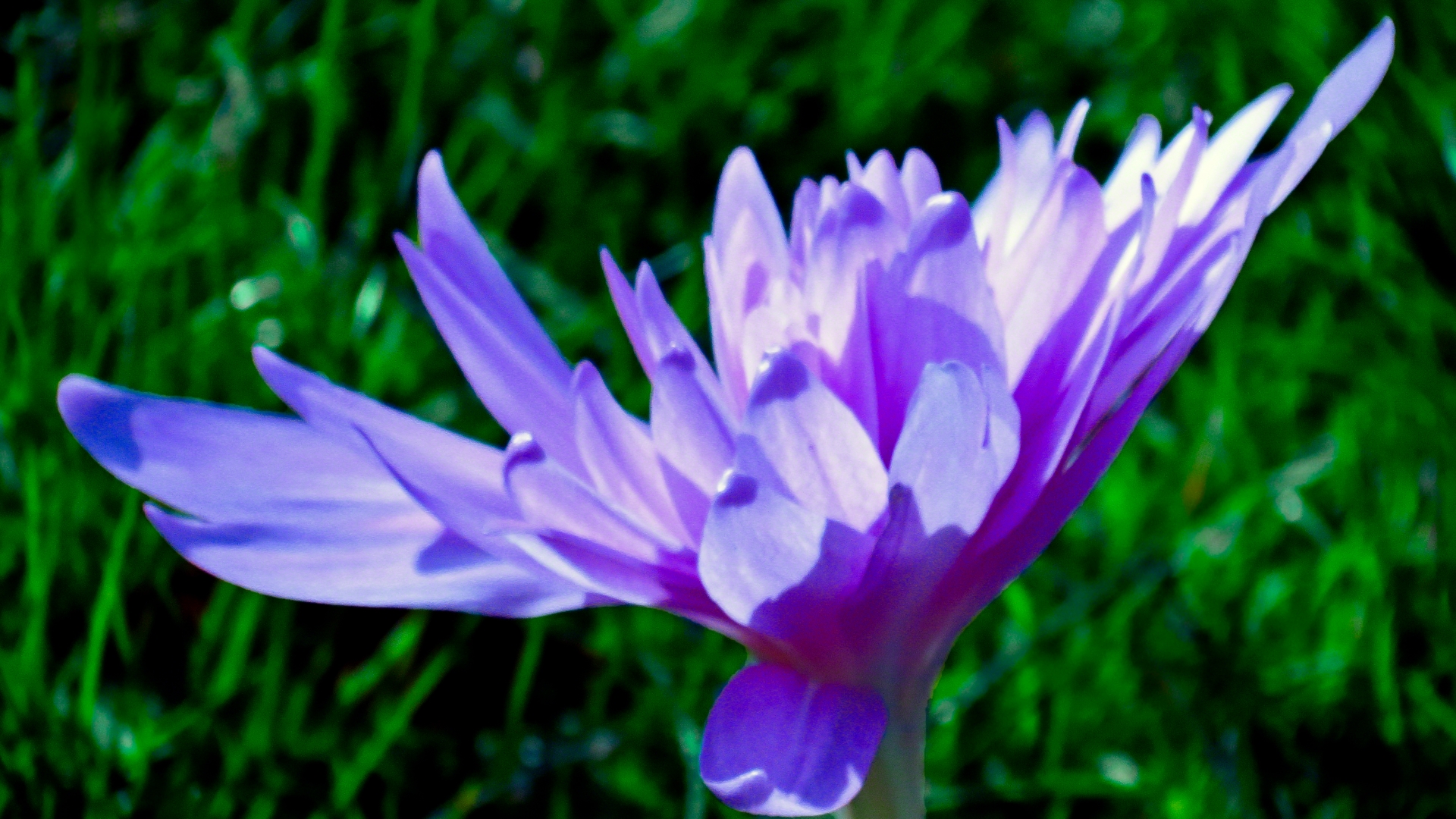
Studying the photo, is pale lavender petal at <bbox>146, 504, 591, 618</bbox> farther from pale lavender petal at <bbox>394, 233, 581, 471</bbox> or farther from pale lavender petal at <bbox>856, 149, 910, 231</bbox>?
pale lavender petal at <bbox>856, 149, 910, 231</bbox>

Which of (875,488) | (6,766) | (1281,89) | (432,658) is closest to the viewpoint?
(875,488)

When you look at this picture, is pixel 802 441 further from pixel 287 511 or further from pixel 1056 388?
pixel 287 511

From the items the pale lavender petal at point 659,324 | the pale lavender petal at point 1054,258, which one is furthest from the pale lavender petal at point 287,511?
the pale lavender petal at point 1054,258

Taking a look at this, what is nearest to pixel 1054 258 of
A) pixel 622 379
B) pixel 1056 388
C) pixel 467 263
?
pixel 1056 388

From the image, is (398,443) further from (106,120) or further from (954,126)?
(954,126)

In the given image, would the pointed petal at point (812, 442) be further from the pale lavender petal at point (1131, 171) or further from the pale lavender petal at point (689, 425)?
the pale lavender petal at point (1131, 171)

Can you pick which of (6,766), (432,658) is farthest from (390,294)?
(6,766)
